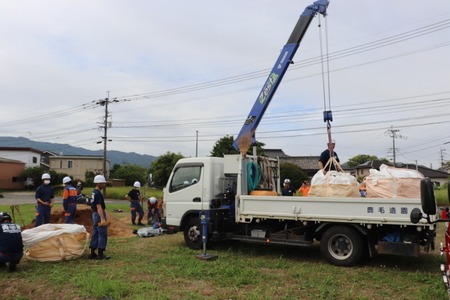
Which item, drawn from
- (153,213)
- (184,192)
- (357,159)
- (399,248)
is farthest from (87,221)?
(357,159)

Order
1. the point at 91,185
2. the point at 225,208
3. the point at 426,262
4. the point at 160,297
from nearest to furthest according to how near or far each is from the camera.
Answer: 1. the point at 160,297
2. the point at 426,262
3. the point at 225,208
4. the point at 91,185

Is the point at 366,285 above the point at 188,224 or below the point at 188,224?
below

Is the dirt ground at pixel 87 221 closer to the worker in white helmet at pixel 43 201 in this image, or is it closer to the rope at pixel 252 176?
the worker in white helmet at pixel 43 201

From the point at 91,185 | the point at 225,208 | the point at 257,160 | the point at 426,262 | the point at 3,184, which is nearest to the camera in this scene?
the point at 426,262

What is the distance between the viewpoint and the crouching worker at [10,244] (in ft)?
20.2

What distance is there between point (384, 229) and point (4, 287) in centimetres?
645

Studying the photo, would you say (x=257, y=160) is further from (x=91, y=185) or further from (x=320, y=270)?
(x=91, y=185)

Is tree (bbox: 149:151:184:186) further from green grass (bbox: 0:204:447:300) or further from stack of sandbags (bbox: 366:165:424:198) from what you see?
stack of sandbags (bbox: 366:165:424:198)

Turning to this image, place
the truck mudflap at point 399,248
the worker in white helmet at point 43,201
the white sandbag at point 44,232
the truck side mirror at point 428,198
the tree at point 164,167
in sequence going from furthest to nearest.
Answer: the tree at point 164,167
the worker in white helmet at point 43,201
the white sandbag at point 44,232
the truck mudflap at point 399,248
the truck side mirror at point 428,198

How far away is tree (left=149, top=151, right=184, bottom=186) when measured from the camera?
4078 cm

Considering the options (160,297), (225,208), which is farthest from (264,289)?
(225,208)

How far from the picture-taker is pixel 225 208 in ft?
27.6

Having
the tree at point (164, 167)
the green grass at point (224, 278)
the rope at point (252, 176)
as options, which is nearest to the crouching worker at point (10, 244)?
the green grass at point (224, 278)

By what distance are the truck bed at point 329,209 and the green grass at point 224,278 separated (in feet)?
2.97
